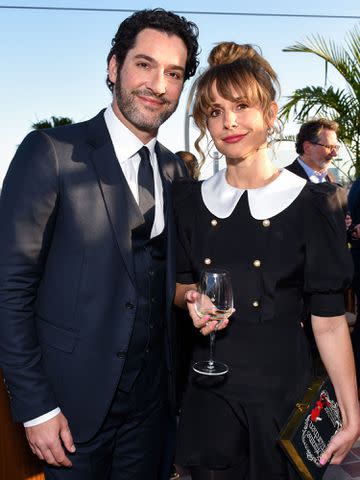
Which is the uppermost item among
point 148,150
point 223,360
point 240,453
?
point 148,150

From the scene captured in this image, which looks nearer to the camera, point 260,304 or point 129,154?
point 260,304

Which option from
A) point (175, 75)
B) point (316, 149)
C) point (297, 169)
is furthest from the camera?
point (316, 149)

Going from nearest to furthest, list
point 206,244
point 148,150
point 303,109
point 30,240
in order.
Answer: point 30,240, point 206,244, point 148,150, point 303,109

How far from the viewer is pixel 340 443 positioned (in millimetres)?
1861

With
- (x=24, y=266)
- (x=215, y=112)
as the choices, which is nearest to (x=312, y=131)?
(x=215, y=112)

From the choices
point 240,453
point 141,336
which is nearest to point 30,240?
point 141,336

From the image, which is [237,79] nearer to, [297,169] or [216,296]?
[216,296]

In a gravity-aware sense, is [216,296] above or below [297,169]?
below

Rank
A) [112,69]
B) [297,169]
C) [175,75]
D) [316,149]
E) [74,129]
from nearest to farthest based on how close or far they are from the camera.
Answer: [74,129] → [175,75] → [112,69] → [297,169] → [316,149]

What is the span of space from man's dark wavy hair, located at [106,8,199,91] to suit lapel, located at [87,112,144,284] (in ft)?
1.62

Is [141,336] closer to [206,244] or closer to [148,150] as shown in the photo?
[206,244]

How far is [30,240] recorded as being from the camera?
172cm

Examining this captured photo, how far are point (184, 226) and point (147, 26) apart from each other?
2.86ft

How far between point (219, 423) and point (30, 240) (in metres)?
0.93
